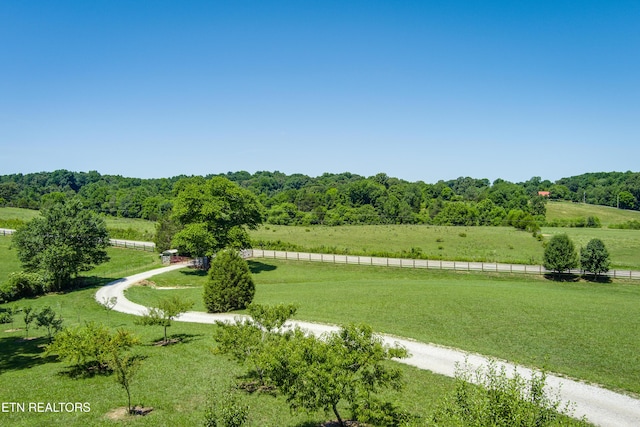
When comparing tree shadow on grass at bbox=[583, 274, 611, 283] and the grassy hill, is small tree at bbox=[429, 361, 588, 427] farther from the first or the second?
the grassy hill

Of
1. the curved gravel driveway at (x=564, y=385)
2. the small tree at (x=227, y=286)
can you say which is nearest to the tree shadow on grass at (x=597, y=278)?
the curved gravel driveway at (x=564, y=385)

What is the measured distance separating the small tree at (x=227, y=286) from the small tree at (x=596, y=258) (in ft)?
110

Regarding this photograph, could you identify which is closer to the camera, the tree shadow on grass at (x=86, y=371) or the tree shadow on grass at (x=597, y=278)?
the tree shadow on grass at (x=86, y=371)

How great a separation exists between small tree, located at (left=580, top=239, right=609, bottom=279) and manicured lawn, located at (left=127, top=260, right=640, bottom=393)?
6.05ft

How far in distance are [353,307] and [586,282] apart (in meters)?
27.3

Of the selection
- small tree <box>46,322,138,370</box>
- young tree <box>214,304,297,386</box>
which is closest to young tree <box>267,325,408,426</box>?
young tree <box>214,304,297,386</box>

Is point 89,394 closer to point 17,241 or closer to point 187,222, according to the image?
point 17,241

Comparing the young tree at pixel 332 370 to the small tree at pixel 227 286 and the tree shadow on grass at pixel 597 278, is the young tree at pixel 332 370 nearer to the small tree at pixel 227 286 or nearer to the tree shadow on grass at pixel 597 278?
the small tree at pixel 227 286

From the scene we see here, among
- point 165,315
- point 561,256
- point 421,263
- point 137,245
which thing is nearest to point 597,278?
point 561,256

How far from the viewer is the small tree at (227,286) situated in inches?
1110

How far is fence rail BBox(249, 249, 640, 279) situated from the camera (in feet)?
143

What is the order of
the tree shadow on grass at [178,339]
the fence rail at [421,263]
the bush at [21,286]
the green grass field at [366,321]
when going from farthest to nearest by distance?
the fence rail at [421,263]
the bush at [21,286]
the tree shadow on grass at [178,339]
the green grass field at [366,321]

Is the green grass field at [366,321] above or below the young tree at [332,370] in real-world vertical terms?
below

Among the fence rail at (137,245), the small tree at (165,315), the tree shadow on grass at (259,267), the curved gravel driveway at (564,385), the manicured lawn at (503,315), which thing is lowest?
the curved gravel driveway at (564,385)
